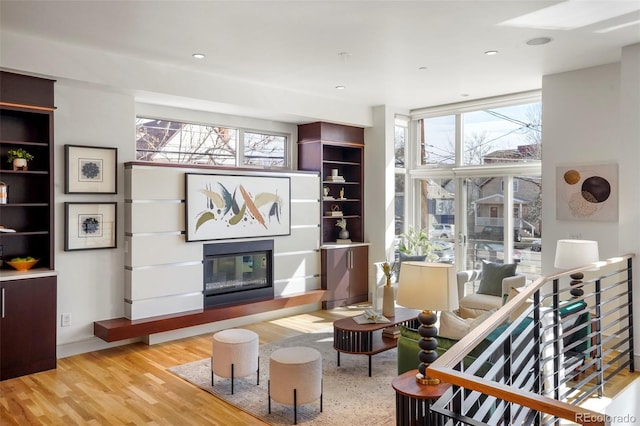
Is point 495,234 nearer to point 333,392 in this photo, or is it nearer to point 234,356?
point 333,392

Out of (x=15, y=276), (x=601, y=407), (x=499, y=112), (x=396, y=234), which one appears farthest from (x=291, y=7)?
(x=396, y=234)

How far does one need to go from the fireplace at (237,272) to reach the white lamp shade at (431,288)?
3167mm

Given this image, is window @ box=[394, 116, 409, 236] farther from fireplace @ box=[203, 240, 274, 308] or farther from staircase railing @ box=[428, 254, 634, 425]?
staircase railing @ box=[428, 254, 634, 425]

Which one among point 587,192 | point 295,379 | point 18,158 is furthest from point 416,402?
point 18,158

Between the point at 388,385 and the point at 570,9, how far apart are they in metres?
3.32

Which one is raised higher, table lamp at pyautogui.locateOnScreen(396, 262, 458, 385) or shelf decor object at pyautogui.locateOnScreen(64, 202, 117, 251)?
shelf decor object at pyautogui.locateOnScreen(64, 202, 117, 251)

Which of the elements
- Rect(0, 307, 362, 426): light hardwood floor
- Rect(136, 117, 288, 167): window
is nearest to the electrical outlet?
Rect(0, 307, 362, 426): light hardwood floor

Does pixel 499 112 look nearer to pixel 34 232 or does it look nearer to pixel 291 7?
pixel 291 7

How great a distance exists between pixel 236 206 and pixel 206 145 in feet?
3.24

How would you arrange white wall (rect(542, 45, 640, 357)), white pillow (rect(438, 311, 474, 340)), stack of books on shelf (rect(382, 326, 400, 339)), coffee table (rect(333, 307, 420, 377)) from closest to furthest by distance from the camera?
white pillow (rect(438, 311, 474, 340))
coffee table (rect(333, 307, 420, 377))
white wall (rect(542, 45, 640, 357))
stack of books on shelf (rect(382, 326, 400, 339))

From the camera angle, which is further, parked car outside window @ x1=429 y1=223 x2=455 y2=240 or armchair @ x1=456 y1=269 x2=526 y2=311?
parked car outside window @ x1=429 y1=223 x2=455 y2=240

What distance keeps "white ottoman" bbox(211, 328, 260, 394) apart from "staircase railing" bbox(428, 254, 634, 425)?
1.80m

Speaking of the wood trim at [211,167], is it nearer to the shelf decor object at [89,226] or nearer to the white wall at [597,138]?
the shelf decor object at [89,226]

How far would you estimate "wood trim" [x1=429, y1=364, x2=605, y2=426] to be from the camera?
139cm
